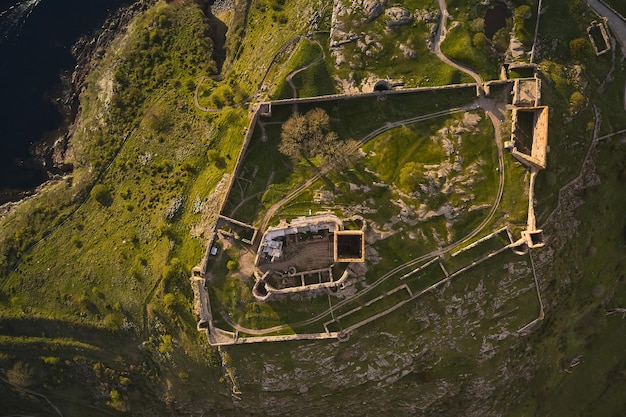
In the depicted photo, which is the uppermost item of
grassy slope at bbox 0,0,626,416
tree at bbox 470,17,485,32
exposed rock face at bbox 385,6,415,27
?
exposed rock face at bbox 385,6,415,27

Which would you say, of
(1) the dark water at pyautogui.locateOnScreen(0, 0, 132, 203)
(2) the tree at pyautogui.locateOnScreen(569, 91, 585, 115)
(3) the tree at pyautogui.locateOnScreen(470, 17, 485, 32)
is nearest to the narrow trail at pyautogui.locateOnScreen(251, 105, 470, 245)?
(3) the tree at pyautogui.locateOnScreen(470, 17, 485, 32)

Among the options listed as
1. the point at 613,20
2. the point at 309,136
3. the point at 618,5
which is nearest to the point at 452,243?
the point at 309,136

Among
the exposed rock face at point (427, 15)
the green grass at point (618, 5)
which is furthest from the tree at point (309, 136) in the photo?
the green grass at point (618, 5)

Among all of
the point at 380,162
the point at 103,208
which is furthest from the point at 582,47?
the point at 103,208

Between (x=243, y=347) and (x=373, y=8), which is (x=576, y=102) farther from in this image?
(x=243, y=347)

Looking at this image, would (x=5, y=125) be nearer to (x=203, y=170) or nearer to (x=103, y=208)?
(x=103, y=208)

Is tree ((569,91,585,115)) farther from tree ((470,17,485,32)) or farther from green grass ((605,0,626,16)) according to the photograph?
tree ((470,17,485,32))
